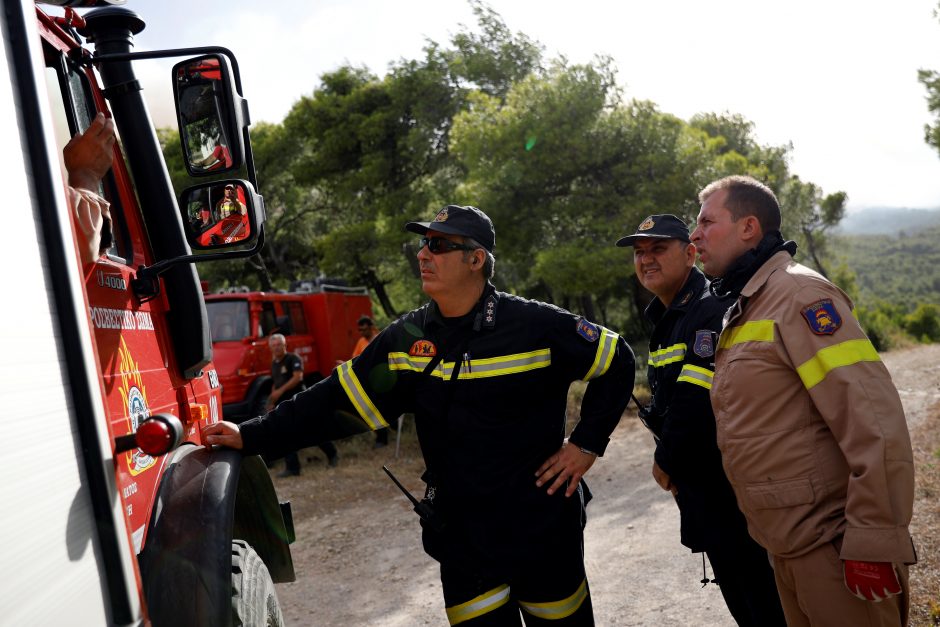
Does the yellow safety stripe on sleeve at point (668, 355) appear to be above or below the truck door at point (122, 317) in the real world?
below

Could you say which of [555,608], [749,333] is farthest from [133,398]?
[749,333]

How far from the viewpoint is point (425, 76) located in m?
23.0

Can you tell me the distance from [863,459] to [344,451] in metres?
9.33

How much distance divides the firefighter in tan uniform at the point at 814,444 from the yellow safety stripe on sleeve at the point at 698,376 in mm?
279

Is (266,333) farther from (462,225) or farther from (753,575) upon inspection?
(753,575)

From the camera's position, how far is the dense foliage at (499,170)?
47.4 feet

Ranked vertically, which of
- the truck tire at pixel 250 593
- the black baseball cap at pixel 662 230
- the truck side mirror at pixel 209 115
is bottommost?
the truck tire at pixel 250 593

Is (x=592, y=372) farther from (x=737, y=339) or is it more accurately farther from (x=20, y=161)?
(x=20, y=161)

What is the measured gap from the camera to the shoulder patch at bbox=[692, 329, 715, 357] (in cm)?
288

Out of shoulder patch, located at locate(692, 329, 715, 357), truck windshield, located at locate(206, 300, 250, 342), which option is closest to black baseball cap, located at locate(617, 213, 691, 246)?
shoulder patch, located at locate(692, 329, 715, 357)

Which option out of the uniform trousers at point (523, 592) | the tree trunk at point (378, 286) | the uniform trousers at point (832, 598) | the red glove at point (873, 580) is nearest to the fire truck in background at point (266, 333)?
the uniform trousers at point (523, 592)

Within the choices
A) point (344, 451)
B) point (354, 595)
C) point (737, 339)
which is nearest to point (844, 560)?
point (737, 339)

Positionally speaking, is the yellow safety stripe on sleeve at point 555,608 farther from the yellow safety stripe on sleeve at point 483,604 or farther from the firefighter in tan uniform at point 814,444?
the firefighter in tan uniform at point 814,444

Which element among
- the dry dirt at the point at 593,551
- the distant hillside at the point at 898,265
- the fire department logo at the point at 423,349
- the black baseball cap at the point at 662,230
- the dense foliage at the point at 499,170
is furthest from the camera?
the distant hillside at the point at 898,265
